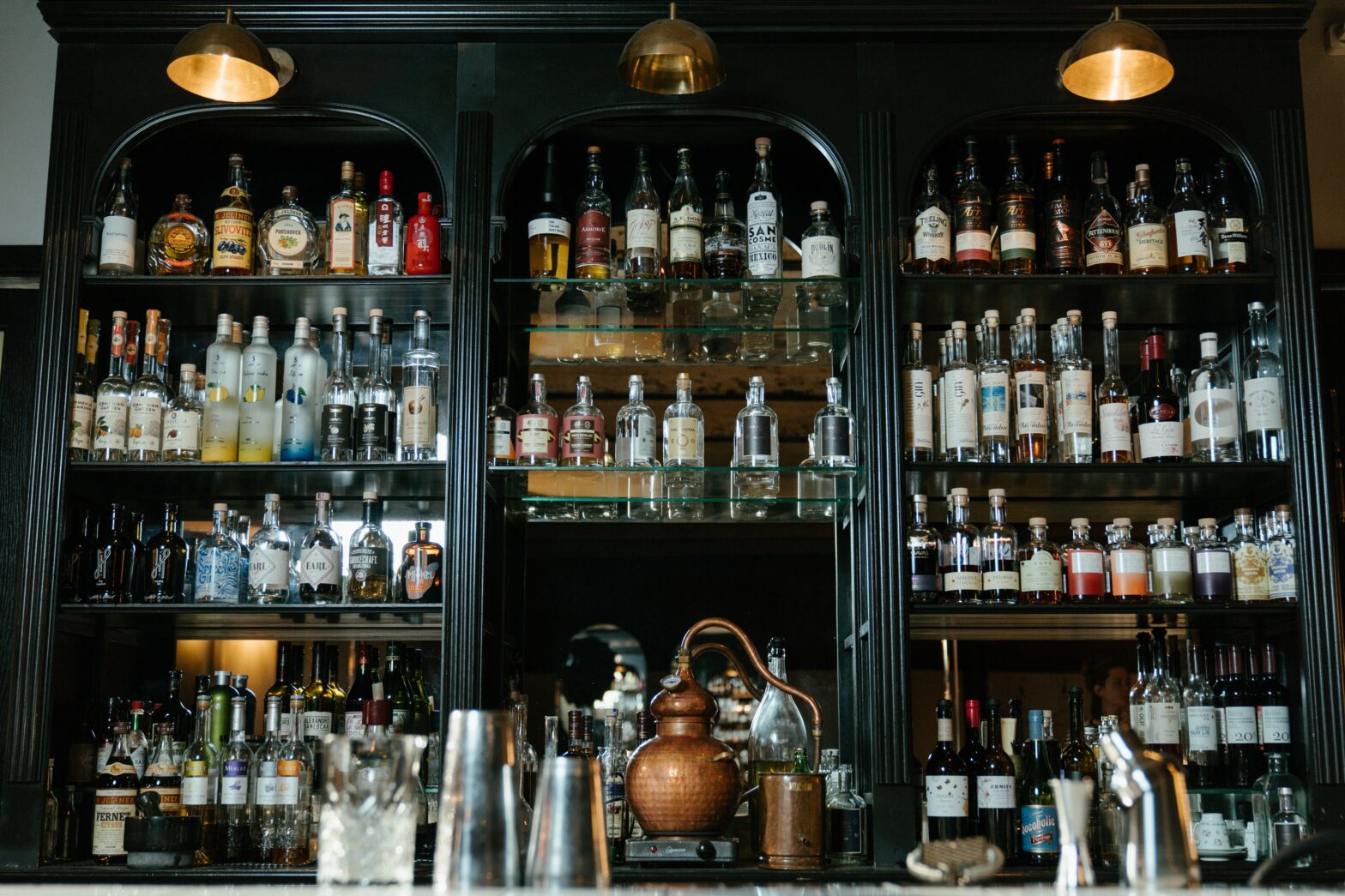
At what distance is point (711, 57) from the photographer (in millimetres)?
2408

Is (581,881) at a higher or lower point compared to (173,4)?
lower

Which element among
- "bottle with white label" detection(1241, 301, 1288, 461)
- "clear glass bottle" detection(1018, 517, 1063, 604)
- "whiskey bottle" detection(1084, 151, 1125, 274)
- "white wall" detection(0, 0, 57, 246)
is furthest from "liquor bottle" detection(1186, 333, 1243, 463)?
"white wall" detection(0, 0, 57, 246)

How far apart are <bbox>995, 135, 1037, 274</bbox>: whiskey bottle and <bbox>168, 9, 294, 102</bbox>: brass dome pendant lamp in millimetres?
1535

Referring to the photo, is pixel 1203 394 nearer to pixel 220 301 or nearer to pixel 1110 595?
pixel 1110 595

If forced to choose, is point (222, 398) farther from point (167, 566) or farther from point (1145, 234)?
point (1145, 234)

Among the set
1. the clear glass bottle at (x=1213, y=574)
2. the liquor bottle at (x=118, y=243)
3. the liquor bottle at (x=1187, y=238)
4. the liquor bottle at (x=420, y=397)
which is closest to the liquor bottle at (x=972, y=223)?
the liquor bottle at (x=1187, y=238)

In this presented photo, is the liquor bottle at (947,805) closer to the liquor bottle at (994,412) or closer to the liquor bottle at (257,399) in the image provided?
the liquor bottle at (994,412)

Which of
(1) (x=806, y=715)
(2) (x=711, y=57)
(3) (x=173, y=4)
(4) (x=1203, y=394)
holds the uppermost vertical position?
(3) (x=173, y=4)

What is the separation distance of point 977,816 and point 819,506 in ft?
2.50

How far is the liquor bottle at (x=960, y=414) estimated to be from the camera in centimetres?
276

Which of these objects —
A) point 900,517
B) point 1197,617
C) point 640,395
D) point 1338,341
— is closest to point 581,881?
point 900,517

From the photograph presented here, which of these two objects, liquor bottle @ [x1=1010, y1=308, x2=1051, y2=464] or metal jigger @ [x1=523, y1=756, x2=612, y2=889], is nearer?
metal jigger @ [x1=523, y1=756, x2=612, y2=889]

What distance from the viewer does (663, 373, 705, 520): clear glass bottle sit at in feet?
9.33

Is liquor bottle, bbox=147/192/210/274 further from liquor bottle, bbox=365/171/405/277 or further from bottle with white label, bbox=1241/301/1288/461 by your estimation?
bottle with white label, bbox=1241/301/1288/461
